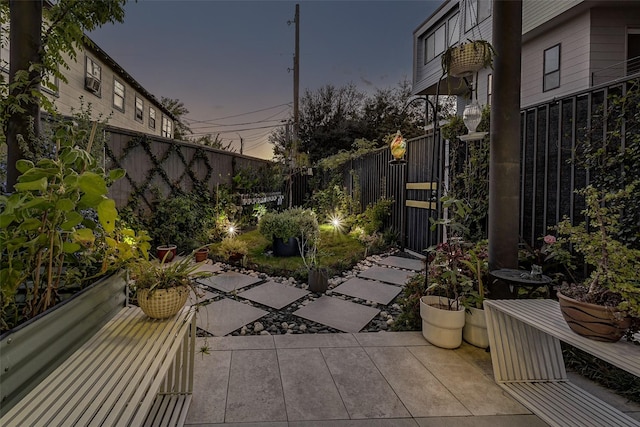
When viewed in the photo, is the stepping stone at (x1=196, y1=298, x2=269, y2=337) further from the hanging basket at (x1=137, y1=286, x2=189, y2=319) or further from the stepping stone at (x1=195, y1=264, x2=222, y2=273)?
the stepping stone at (x1=195, y1=264, x2=222, y2=273)

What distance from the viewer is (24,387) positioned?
2.93 feet

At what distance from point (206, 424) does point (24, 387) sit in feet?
2.99

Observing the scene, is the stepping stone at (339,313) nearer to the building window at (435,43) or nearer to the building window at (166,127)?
the building window at (435,43)

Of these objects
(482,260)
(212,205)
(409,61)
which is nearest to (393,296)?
(482,260)

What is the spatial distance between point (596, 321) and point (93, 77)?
1072 cm

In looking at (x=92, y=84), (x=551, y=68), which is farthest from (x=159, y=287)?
(x=551, y=68)

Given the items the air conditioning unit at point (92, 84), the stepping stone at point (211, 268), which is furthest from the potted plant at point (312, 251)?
the air conditioning unit at point (92, 84)

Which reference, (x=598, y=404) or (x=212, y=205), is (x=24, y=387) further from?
(x=212, y=205)

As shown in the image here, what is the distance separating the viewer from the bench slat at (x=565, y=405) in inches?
57.6

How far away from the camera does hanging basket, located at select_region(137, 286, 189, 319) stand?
1.50 m

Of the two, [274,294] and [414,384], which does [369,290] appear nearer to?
[274,294]

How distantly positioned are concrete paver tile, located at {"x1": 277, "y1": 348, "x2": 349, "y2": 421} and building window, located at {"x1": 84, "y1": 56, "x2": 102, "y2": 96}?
29.9 feet

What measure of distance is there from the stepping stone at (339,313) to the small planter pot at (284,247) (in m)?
1.92

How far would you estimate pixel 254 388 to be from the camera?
183 centimetres
